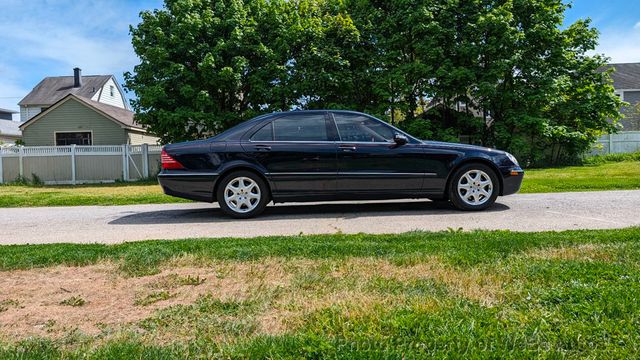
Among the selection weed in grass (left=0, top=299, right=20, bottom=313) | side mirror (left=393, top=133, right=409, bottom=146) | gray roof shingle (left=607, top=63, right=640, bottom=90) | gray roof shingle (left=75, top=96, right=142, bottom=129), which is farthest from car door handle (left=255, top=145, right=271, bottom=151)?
gray roof shingle (left=607, top=63, right=640, bottom=90)

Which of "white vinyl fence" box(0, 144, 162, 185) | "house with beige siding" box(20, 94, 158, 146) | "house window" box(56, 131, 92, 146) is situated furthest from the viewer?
"house window" box(56, 131, 92, 146)

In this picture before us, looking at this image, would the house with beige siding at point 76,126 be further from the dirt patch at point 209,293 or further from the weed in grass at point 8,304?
the weed in grass at point 8,304

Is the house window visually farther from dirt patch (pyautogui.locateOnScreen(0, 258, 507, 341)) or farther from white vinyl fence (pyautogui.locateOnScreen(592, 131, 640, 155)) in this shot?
white vinyl fence (pyautogui.locateOnScreen(592, 131, 640, 155))

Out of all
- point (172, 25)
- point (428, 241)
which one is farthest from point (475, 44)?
point (428, 241)

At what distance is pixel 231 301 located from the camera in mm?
2955

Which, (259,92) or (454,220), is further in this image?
(259,92)

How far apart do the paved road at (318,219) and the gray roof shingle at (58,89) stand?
35.2 metres

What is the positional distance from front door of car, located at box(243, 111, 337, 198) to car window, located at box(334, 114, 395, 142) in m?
0.23

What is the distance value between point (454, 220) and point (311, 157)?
2376 millimetres

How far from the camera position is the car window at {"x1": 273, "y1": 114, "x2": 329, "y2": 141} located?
7.34 meters

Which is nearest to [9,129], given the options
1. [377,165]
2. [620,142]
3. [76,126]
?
[76,126]

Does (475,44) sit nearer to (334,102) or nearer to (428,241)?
(334,102)

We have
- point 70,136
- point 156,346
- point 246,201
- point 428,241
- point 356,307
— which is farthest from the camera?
point 70,136

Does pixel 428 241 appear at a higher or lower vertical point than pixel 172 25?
lower
